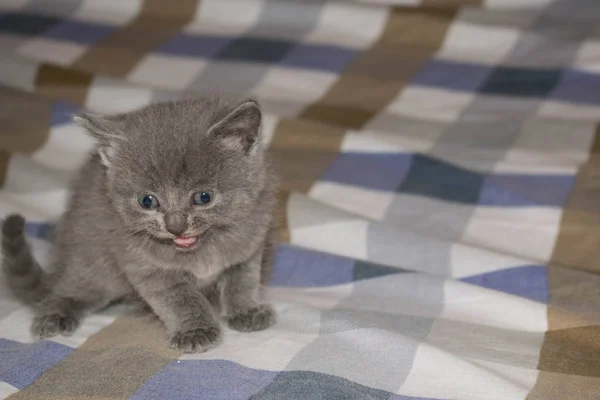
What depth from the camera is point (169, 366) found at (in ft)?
5.51

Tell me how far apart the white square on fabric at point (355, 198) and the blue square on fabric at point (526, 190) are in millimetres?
279

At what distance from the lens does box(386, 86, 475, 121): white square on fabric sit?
2.85m

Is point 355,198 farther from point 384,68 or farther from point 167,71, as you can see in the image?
point 167,71

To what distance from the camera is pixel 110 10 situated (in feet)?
11.2

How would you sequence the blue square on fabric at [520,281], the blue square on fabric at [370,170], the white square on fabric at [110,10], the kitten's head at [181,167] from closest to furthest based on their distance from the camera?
the kitten's head at [181,167]
the blue square on fabric at [520,281]
the blue square on fabric at [370,170]
the white square on fabric at [110,10]

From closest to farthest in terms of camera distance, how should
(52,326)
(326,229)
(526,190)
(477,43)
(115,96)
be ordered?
(52,326)
(326,229)
(526,190)
(115,96)
(477,43)

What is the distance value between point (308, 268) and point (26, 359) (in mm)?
717

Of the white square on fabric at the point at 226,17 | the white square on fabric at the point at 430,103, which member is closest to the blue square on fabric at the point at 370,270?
the white square on fabric at the point at 430,103

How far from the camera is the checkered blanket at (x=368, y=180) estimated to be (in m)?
1.66

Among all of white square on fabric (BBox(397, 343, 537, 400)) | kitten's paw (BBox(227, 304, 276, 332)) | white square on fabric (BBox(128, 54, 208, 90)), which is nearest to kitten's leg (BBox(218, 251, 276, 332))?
kitten's paw (BBox(227, 304, 276, 332))

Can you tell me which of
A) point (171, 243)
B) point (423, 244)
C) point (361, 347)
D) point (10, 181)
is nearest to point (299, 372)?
point (361, 347)

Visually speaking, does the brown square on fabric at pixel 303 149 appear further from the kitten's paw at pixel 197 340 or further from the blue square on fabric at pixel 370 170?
the kitten's paw at pixel 197 340

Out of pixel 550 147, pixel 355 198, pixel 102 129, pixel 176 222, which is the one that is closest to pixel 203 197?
pixel 176 222

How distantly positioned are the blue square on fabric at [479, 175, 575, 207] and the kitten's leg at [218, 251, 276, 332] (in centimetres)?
80
